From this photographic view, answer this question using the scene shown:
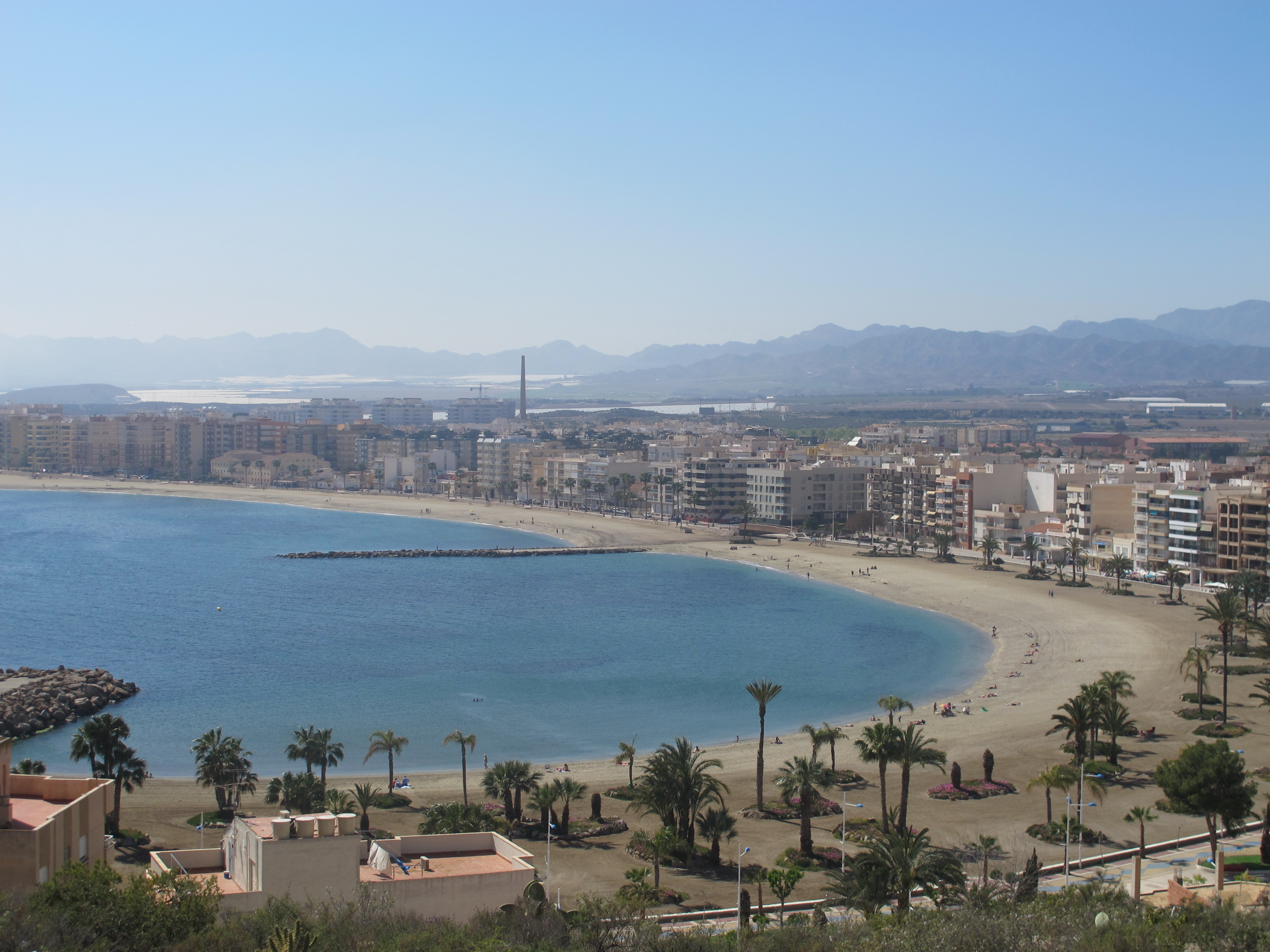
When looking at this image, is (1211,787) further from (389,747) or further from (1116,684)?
(389,747)

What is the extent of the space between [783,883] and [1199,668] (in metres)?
14.2

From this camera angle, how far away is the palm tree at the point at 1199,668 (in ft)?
81.3

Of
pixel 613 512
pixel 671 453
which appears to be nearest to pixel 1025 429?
pixel 671 453

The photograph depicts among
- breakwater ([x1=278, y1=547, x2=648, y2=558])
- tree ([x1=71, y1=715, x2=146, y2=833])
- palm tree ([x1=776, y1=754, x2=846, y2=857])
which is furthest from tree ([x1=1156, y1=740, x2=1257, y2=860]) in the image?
breakwater ([x1=278, y1=547, x2=648, y2=558])

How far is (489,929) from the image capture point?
10023mm

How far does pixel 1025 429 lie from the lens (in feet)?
487

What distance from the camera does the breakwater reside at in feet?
189

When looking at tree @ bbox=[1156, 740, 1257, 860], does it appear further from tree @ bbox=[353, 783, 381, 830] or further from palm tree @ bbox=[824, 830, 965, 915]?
tree @ bbox=[353, 783, 381, 830]

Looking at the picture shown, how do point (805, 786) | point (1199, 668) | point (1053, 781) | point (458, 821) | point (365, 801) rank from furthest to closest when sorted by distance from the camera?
point (1199, 668) → point (365, 801) → point (1053, 781) → point (805, 786) → point (458, 821)

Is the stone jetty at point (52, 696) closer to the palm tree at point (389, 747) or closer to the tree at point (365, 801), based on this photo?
the palm tree at point (389, 747)

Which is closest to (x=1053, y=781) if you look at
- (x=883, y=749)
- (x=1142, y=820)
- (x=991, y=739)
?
(x=1142, y=820)

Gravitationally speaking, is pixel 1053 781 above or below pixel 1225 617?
below

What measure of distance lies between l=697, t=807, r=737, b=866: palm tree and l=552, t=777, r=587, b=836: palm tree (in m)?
1.98

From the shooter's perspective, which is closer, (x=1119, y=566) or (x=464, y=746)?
(x=464, y=746)
